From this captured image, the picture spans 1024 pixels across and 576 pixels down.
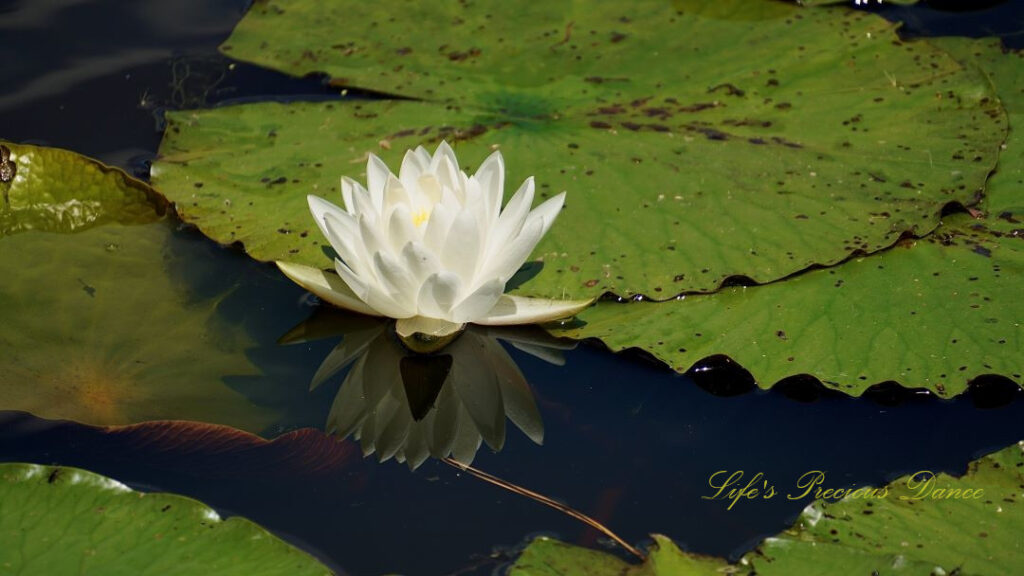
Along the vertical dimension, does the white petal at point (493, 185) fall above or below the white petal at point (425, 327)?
above

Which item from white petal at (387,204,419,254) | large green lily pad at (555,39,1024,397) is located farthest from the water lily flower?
large green lily pad at (555,39,1024,397)

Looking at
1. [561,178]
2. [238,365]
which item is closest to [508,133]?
[561,178]

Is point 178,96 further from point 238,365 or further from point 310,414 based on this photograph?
point 310,414

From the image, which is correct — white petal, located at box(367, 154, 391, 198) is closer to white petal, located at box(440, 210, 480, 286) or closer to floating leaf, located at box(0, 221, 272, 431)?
white petal, located at box(440, 210, 480, 286)

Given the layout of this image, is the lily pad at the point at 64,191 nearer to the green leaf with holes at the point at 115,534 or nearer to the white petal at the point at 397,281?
the white petal at the point at 397,281

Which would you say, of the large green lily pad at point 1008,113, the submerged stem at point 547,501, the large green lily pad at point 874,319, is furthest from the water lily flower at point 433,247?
the large green lily pad at point 1008,113
